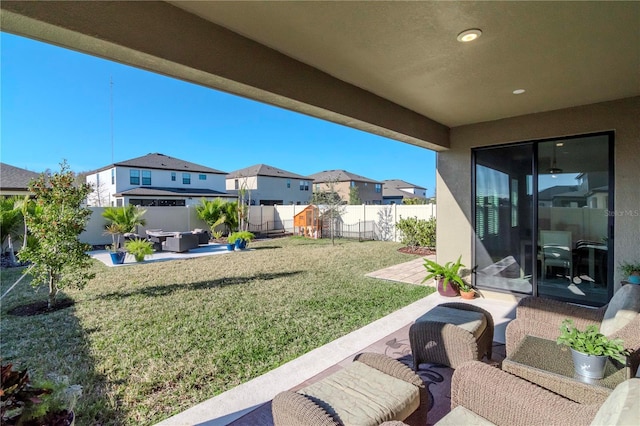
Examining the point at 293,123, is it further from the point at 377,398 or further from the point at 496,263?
the point at 377,398

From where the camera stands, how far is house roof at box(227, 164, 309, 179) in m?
30.7

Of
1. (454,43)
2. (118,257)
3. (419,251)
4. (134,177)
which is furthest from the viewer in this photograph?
(134,177)

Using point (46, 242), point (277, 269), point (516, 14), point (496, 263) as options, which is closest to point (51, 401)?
point (516, 14)

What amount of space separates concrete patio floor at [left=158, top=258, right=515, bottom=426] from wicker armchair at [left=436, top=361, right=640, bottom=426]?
1.41 meters

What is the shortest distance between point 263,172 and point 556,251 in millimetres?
27866

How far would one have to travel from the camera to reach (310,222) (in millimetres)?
15938

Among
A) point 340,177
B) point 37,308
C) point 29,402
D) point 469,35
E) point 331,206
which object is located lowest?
point 37,308

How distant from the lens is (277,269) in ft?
26.2

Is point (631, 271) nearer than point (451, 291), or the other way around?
point (631, 271)

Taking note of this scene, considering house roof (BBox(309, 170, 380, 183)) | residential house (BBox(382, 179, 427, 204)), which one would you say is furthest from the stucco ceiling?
residential house (BBox(382, 179, 427, 204))

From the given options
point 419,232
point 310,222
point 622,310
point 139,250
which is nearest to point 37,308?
point 139,250

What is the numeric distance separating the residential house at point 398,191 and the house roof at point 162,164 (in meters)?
25.5

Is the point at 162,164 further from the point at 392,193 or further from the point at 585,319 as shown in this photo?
the point at 392,193

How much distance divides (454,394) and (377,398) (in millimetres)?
483
